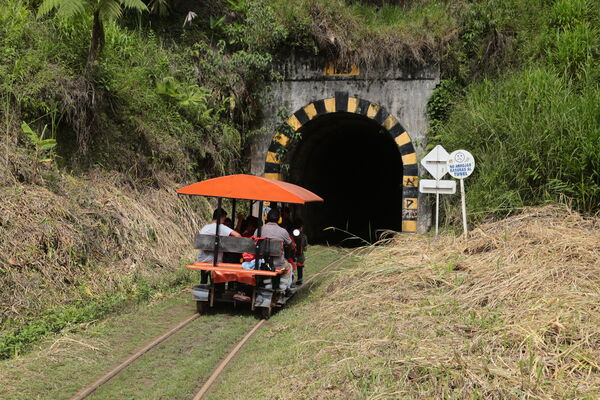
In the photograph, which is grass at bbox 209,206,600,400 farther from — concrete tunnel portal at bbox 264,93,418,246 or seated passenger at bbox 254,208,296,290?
concrete tunnel portal at bbox 264,93,418,246

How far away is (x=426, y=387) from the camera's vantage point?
425 cm

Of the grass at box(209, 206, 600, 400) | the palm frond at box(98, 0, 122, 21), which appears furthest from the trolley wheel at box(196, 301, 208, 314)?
the palm frond at box(98, 0, 122, 21)

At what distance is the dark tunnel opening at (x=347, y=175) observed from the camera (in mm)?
16281

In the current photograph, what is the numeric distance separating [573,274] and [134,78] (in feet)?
31.4

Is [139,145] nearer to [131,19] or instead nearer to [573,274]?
[131,19]

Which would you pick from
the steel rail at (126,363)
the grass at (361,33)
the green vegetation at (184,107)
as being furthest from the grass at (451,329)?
the grass at (361,33)

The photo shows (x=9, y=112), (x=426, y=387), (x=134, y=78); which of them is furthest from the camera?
(x=134, y=78)

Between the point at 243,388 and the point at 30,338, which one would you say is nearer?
the point at 243,388

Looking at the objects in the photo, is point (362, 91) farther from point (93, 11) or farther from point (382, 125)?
point (93, 11)

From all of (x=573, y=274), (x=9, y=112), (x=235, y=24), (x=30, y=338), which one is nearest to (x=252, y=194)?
(x=30, y=338)

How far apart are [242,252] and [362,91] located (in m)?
7.74

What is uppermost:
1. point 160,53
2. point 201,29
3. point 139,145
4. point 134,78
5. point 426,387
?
point 201,29

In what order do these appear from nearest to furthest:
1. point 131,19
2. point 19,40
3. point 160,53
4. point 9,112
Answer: point 9,112 < point 19,40 < point 160,53 < point 131,19

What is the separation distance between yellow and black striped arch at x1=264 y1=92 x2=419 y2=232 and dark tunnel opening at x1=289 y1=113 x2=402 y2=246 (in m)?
0.47
